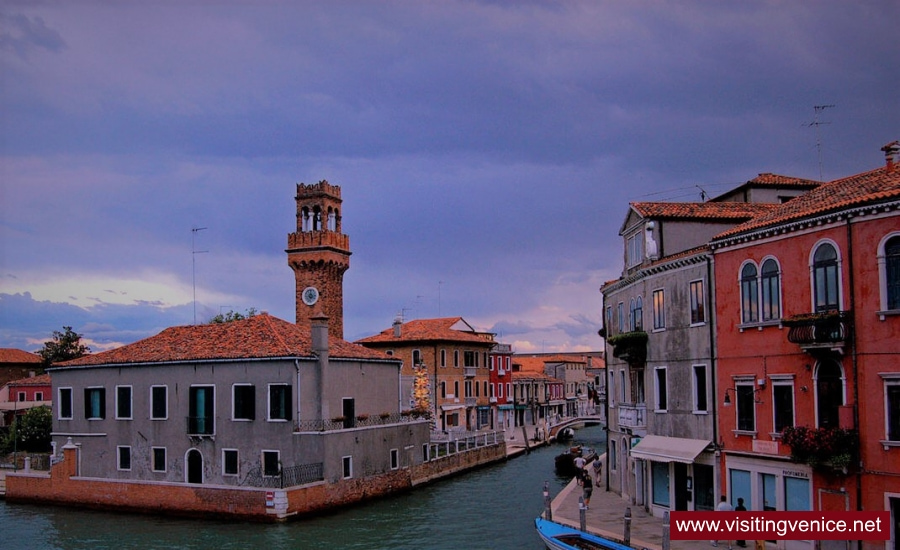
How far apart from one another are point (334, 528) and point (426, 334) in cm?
2968

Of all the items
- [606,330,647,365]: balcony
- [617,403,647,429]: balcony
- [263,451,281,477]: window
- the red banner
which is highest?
[606,330,647,365]: balcony

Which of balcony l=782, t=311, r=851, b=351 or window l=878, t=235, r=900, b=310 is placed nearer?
window l=878, t=235, r=900, b=310

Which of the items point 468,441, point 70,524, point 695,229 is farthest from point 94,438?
point 695,229

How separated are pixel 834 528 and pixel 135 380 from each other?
26588 mm

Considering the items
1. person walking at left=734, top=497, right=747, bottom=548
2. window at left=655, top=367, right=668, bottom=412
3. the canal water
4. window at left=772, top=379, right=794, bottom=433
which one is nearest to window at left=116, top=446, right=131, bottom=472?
the canal water

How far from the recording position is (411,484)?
119 feet

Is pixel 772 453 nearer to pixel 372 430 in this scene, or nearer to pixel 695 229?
pixel 695 229

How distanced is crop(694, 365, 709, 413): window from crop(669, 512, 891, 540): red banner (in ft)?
15.0

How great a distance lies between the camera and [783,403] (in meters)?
18.8

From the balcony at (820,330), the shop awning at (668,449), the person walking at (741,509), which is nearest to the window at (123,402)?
the shop awning at (668,449)

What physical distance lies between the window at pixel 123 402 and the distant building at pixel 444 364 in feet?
70.3

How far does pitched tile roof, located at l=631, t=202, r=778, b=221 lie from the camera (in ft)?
78.6

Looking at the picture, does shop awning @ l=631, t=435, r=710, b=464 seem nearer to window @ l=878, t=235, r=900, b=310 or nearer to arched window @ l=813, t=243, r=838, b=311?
arched window @ l=813, t=243, r=838, b=311

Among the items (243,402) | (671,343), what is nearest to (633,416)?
(671,343)
